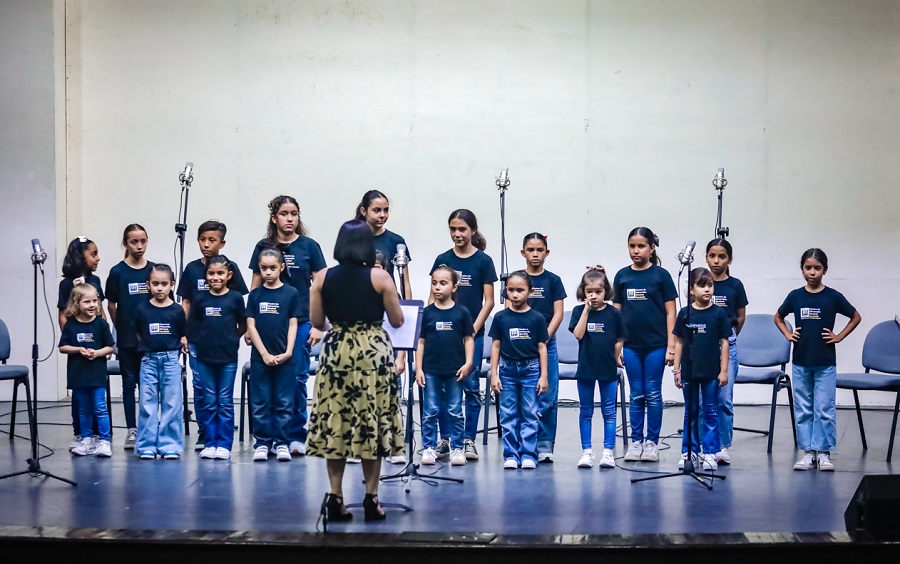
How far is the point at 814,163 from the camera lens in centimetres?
947

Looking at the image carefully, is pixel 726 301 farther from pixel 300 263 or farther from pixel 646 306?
pixel 300 263

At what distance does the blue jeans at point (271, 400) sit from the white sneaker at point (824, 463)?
3.18 m

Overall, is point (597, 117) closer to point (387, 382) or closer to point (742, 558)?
point (387, 382)

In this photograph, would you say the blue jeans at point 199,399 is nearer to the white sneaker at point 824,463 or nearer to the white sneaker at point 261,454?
the white sneaker at point 261,454

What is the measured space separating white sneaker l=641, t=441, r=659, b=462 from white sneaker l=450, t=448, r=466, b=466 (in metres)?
1.10

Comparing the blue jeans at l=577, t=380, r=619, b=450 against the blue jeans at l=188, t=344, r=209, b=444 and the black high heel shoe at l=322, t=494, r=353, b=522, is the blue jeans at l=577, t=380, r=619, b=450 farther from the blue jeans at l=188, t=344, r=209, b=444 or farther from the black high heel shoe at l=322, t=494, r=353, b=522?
the blue jeans at l=188, t=344, r=209, b=444

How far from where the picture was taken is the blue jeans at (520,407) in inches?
265

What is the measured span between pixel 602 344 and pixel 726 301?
86cm

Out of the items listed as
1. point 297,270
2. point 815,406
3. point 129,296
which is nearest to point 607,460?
point 815,406

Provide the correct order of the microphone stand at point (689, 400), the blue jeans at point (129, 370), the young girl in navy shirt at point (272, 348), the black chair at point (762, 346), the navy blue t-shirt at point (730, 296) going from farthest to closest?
the black chair at point (762, 346) < the blue jeans at point (129, 370) < the navy blue t-shirt at point (730, 296) < the young girl in navy shirt at point (272, 348) < the microphone stand at point (689, 400)

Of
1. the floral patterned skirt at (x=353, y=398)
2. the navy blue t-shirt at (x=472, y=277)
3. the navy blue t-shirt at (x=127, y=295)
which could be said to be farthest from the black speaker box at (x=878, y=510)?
the navy blue t-shirt at (x=127, y=295)

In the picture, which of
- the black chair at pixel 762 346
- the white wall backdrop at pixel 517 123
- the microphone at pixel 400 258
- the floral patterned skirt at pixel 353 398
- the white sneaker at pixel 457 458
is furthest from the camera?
the white wall backdrop at pixel 517 123

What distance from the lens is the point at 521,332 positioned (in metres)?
6.72

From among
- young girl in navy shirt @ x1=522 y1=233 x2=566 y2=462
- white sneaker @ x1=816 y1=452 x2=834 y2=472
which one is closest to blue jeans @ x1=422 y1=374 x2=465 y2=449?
young girl in navy shirt @ x1=522 y1=233 x2=566 y2=462
